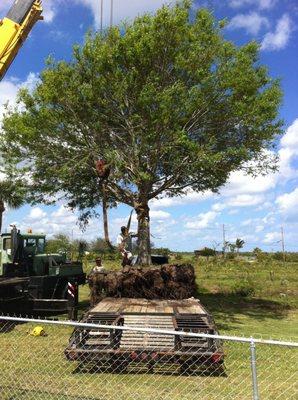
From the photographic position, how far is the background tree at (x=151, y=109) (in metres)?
Answer: 15.0

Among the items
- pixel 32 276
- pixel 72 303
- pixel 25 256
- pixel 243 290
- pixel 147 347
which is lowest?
pixel 147 347

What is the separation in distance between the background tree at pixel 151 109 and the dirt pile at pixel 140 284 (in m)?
2.76

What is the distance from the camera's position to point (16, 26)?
11312 mm

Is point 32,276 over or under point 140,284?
over

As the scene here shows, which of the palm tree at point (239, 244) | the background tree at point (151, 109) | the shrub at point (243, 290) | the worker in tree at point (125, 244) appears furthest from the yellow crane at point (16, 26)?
the palm tree at point (239, 244)

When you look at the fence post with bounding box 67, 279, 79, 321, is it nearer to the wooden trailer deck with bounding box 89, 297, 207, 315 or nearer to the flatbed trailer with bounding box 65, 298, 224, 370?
the wooden trailer deck with bounding box 89, 297, 207, 315

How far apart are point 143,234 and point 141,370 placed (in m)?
8.84

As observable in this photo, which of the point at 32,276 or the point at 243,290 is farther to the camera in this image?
the point at 243,290

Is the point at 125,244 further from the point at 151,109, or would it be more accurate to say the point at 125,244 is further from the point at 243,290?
the point at 243,290

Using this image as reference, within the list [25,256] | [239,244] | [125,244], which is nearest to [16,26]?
[125,244]

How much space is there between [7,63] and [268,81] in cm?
908

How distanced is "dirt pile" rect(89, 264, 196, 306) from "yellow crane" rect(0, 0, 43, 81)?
20.6 ft

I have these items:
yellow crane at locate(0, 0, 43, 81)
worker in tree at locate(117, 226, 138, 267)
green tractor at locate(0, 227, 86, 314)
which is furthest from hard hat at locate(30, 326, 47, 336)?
yellow crane at locate(0, 0, 43, 81)

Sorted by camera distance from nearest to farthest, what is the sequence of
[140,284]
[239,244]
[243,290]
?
[140,284] < [243,290] < [239,244]
